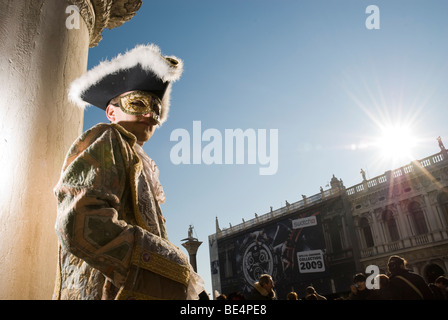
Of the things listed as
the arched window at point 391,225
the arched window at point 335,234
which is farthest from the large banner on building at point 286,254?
the arched window at point 391,225

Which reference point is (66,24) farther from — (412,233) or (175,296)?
(412,233)

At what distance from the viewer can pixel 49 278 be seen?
179cm

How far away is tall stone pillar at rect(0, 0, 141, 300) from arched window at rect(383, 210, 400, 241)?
2381 cm

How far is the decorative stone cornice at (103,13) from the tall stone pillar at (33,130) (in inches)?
9.4

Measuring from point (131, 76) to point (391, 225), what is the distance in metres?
24.2

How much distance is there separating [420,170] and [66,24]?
936 inches

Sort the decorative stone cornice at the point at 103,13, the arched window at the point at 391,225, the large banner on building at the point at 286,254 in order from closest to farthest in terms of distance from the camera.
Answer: the decorative stone cornice at the point at 103,13 → the arched window at the point at 391,225 → the large banner on building at the point at 286,254

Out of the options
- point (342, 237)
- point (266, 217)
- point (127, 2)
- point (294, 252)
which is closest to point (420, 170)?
point (342, 237)

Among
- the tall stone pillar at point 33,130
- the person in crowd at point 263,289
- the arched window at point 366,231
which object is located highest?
the arched window at point 366,231

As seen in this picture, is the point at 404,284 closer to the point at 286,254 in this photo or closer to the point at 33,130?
the point at 33,130

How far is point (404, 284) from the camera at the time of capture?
468 cm

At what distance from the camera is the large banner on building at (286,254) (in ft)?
83.6

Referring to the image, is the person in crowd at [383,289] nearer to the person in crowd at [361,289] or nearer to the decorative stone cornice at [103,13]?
the person in crowd at [361,289]
